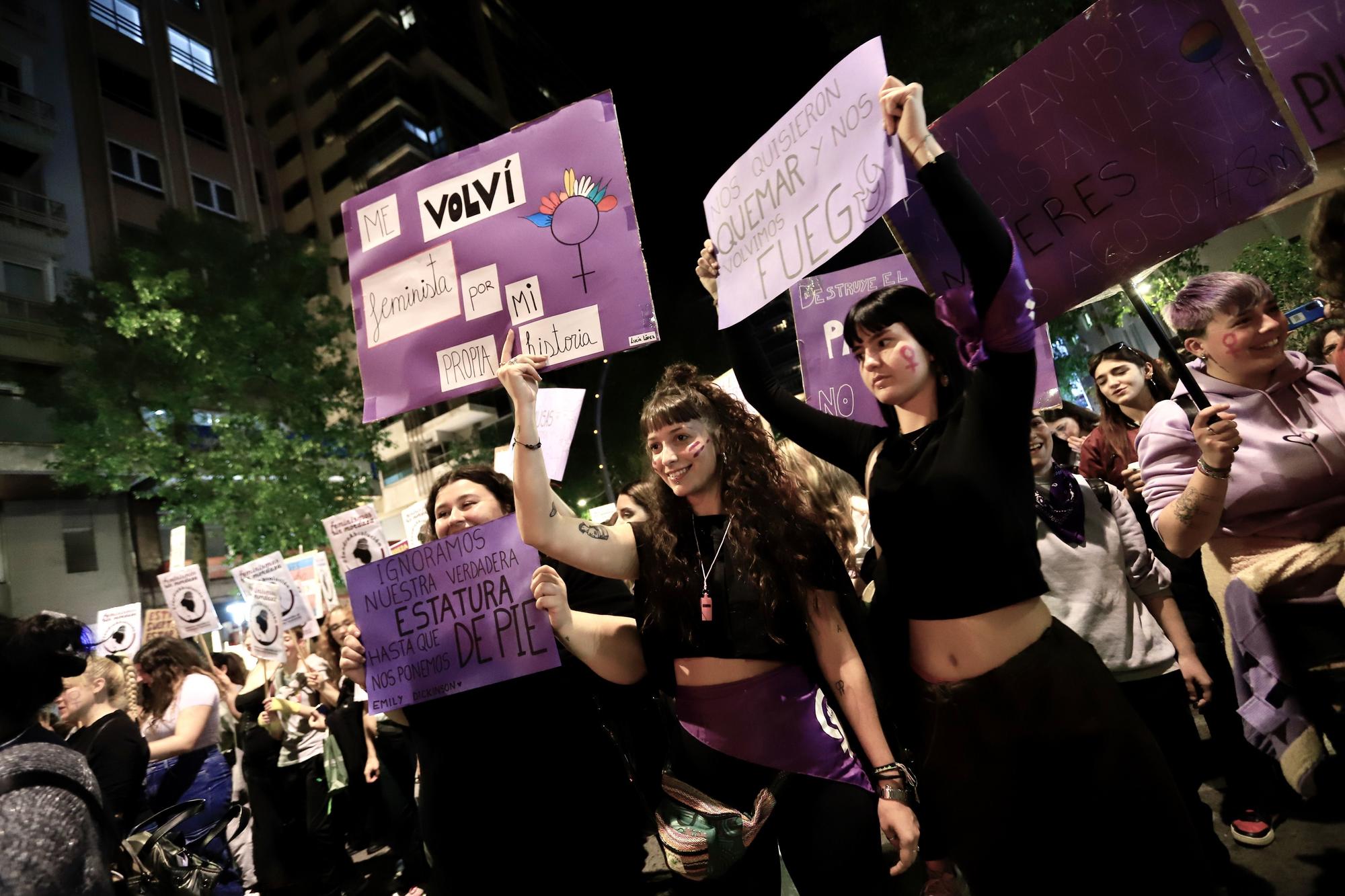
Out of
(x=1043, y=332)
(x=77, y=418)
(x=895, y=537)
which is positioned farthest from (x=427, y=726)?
(x=77, y=418)

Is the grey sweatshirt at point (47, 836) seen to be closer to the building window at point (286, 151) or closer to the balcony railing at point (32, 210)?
the balcony railing at point (32, 210)

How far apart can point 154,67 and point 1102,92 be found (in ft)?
111

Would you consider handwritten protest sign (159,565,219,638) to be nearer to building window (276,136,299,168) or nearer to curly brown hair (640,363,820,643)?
curly brown hair (640,363,820,643)

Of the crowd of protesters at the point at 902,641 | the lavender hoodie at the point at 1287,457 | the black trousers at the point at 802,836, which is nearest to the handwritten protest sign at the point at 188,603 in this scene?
the crowd of protesters at the point at 902,641

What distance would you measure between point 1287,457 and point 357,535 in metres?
6.61

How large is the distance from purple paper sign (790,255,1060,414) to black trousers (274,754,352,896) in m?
4.86

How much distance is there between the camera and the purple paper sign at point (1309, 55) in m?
1.94

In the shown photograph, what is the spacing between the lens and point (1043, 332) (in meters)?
3.77

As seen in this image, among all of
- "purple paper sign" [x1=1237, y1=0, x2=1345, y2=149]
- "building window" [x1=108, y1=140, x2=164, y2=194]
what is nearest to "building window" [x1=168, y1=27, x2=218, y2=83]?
"building window" [x1=108, y1=140, x2=164, y2=194]

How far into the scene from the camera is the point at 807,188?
2299 millimetres

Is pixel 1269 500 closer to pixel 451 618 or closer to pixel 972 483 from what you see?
pixel 972 483

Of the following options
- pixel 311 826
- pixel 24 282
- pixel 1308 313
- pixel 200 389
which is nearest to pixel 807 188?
pixel 1308 313

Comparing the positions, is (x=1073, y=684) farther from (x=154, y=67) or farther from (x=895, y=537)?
(x=154, y=67)

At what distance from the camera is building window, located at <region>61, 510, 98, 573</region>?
21453 mm
